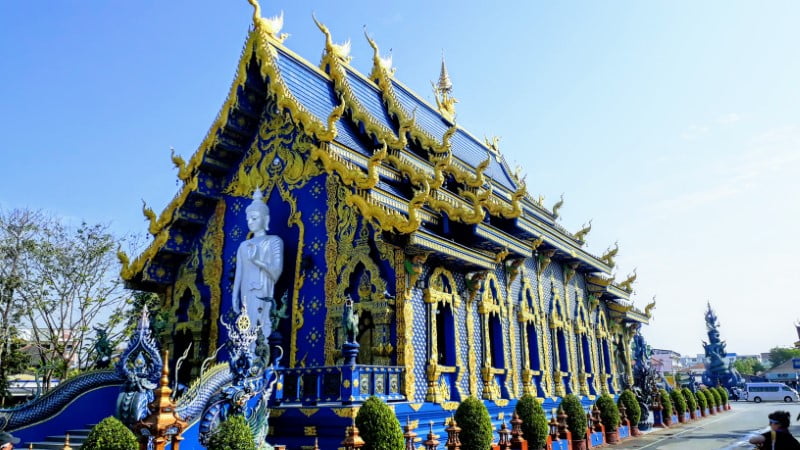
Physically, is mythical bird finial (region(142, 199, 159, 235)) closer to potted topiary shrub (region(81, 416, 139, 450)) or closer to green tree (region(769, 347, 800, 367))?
potted topiary shrub (region(81, 416, 139, 450))

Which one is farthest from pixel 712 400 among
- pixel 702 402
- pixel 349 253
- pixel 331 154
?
pixel 331 154

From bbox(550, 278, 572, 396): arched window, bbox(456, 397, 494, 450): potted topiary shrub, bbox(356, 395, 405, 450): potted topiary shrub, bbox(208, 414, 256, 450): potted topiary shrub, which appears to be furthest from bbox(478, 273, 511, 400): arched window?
bbox(208, 414, 256, 450): potted topiary shrub

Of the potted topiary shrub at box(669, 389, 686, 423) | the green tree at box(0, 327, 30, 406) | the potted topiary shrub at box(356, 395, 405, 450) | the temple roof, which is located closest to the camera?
the potted topiary shrub at box(356, 395, 405, 450)

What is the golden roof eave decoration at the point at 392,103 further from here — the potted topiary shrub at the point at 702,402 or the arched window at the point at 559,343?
the potted topiary shrub at the point at 702,402

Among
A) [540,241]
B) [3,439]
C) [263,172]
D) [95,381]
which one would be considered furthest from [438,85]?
[3,439]

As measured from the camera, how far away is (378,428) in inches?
334

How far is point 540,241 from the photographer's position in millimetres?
16672

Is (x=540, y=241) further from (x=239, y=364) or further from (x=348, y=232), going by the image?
(x=239, y=364)

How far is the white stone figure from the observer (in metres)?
12.3

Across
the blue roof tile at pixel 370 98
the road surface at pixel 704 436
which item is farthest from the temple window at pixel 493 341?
the blue roof tile at pixel 370 98

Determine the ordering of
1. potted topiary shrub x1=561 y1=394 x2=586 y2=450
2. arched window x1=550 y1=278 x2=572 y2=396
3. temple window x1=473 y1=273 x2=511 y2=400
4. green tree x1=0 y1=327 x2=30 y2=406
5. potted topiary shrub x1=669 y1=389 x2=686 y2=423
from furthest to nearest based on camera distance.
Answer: potted topiary shrub x1=669 y1=389 x2=686 y2=423, green tree x1=0 y1=327 x2=30 y2=406, arched window x1=550 y1=278 x2=572 y2=396, temple window x1=473 y1=273 x2=511 y2=400, potted topiary shrub x1=561 y1=394 x2=586 y2=450

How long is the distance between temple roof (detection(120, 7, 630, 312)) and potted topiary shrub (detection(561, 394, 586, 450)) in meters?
3.41

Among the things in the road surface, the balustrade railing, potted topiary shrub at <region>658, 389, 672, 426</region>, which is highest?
the balustrade railing

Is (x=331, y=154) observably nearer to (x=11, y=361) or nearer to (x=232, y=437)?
(x=232, y=437)
